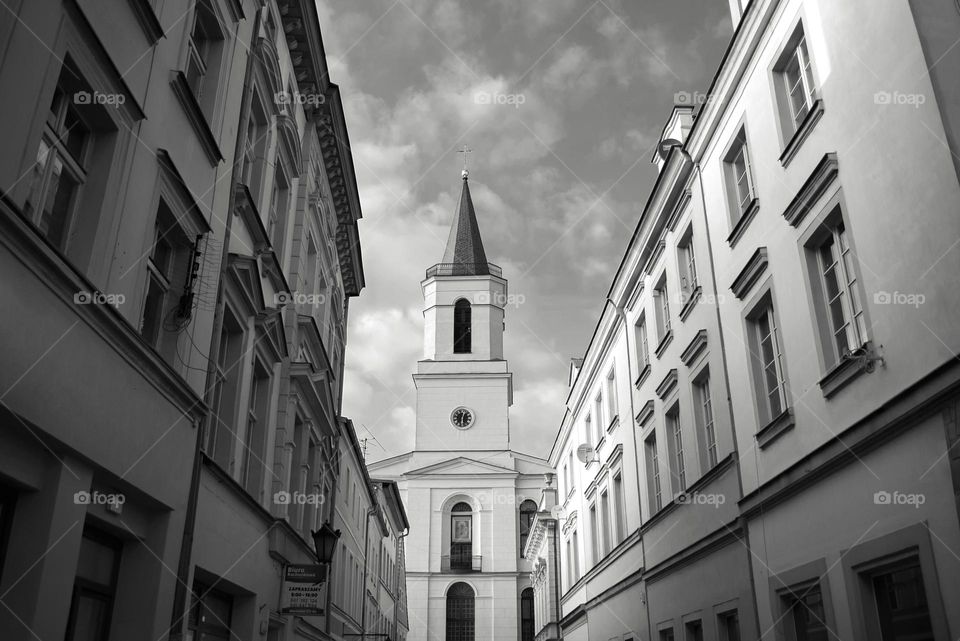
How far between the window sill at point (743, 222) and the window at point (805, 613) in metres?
5.50

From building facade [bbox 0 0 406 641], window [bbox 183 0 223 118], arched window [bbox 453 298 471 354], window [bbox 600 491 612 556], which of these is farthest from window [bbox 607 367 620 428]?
arched window [bbox 453 298 471 354]

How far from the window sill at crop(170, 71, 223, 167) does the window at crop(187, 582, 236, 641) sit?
5357mm

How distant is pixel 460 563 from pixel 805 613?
48.6 m

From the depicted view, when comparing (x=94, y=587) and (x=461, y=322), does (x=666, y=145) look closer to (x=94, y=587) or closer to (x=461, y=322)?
(x=94, y=587)

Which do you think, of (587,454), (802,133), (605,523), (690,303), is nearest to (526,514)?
(587,454)

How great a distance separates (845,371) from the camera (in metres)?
9.78

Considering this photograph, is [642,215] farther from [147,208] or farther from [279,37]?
[147,208]

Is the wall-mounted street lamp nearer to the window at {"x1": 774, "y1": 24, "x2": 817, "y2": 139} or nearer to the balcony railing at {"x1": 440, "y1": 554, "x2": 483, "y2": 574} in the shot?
the window at {"x1": 774, "y1": 24, "x2": 817, "y2": 139}

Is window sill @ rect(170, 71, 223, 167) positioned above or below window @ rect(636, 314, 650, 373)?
below

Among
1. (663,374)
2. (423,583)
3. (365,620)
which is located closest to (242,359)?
(663,374)

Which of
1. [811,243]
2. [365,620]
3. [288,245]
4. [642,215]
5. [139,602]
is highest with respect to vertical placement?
[642,215]

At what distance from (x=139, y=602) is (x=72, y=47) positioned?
5226 mm

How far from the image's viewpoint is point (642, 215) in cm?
2012

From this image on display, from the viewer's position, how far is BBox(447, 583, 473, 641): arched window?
56031 millimetres
